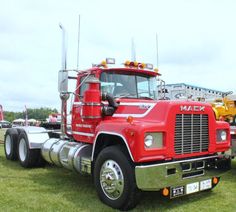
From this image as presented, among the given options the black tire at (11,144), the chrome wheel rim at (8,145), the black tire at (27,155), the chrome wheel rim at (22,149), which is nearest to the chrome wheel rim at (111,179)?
the black tire at (27,155)

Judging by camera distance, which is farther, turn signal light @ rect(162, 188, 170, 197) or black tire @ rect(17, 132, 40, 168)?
black tire @ rect(17, 132, 40, 168)

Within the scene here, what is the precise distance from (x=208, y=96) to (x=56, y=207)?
350 inches

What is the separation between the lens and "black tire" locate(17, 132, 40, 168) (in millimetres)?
9008

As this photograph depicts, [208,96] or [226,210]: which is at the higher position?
[208,96]

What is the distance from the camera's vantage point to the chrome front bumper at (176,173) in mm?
5137

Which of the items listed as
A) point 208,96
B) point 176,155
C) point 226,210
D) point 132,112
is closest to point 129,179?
point 176,155

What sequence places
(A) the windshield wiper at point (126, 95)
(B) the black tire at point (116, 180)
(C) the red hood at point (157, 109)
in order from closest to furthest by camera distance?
(B) the black tire at point (116, 180) < (C) the red hood at point (157, 109) < (A) the windshield wiper at point (126, 95)

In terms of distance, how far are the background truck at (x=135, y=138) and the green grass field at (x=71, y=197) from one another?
1.01 ft

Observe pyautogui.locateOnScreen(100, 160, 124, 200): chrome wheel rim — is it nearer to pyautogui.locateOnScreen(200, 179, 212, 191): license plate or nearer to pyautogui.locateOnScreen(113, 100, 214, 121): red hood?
pyautogui.locateOnScreen(113, 100, 214, 121): red hood

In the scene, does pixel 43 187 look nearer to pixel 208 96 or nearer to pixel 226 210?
pixel 226 210

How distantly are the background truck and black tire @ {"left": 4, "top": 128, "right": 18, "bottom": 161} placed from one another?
2.91m

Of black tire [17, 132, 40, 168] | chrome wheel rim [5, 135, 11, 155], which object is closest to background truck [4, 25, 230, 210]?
black tire [17, 132, 40, 168]

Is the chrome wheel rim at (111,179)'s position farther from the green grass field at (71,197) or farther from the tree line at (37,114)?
the tree line at (37,114)

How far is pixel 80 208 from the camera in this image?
5660mm
